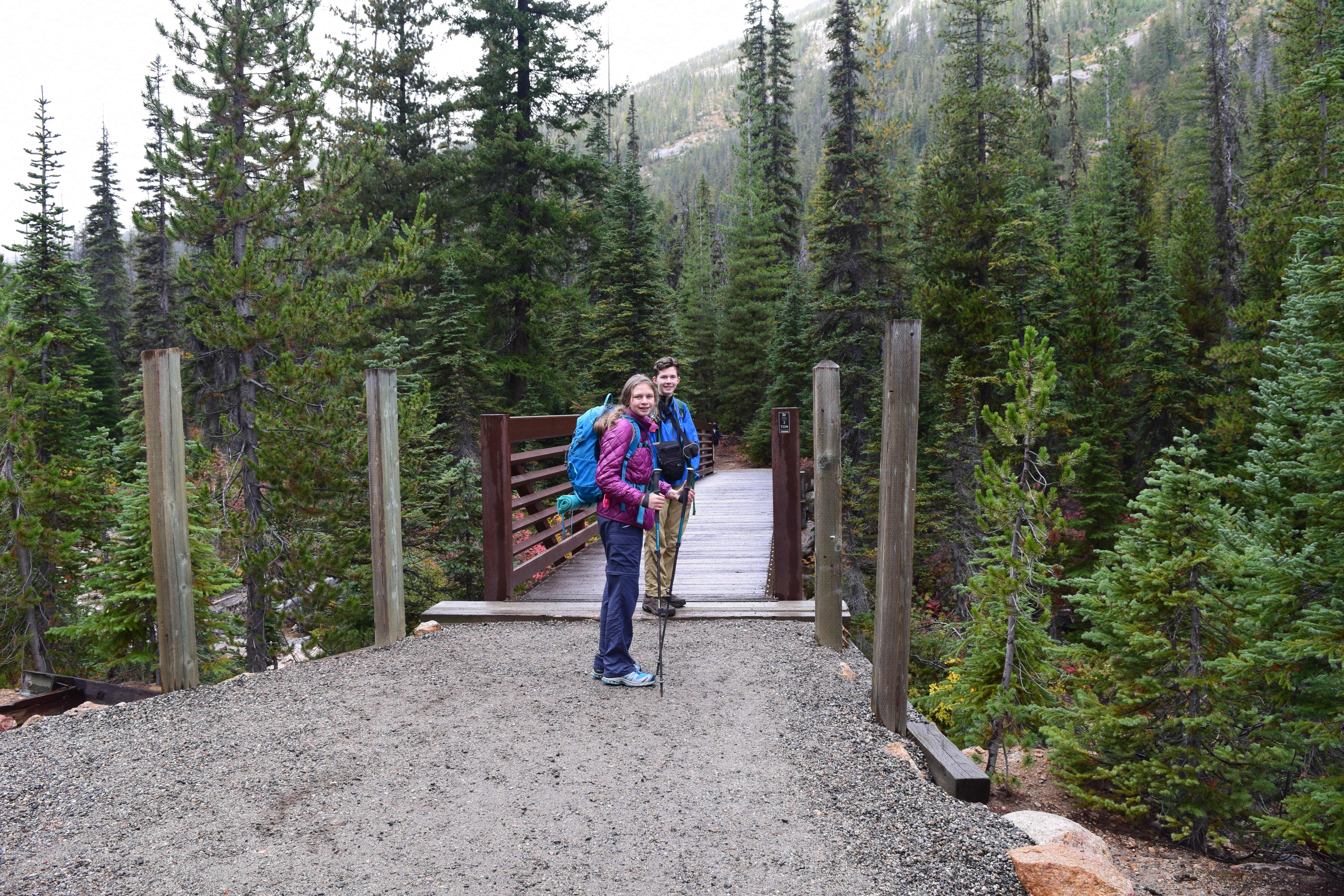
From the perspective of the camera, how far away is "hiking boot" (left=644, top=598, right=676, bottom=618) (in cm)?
608

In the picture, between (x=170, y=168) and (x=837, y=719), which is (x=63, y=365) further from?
(x=837, y=719)

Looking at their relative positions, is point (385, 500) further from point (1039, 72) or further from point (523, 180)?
point (1039, 72)

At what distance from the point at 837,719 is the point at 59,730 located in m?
4.32

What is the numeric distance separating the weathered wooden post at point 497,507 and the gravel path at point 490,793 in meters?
1.54

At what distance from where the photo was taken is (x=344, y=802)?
130 inches

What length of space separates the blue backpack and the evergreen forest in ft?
9.19

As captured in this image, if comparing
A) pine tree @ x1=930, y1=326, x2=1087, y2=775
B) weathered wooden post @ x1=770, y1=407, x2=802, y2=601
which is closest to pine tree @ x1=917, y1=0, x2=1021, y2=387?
pine tree @ x1=930, y1=326, x2=1087, y2=775

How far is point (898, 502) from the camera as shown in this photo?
3.88m

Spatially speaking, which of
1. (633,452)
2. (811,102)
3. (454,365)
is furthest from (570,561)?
(811,102)

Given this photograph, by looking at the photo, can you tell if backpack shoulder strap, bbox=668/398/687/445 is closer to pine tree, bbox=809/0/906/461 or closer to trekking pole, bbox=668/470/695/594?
trekking pole, bbox=668/470/695/594

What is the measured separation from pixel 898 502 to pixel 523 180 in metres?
18.5

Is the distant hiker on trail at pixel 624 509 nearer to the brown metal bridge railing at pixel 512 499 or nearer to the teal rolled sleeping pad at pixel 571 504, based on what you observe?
the teal rolled sleeping pad at pixel 571 504

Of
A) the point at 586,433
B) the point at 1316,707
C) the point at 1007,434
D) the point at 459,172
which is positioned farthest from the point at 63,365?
the point at 1316,707

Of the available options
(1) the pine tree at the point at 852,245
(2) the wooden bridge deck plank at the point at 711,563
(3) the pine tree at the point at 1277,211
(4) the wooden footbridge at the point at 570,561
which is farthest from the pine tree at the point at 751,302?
(4) the wooden footbridge at the point at 570,561
